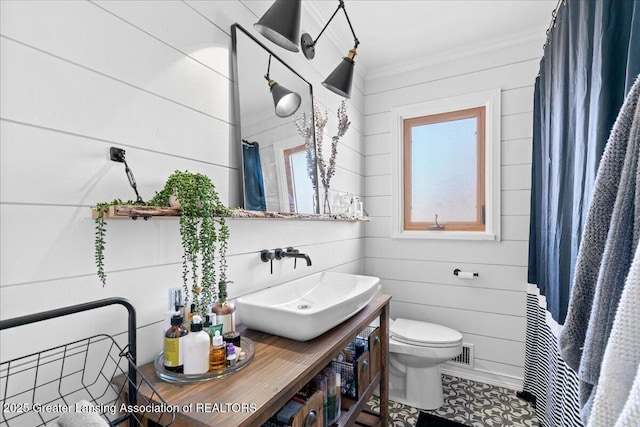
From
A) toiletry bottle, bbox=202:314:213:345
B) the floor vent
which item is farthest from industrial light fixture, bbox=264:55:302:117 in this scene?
the floor vent

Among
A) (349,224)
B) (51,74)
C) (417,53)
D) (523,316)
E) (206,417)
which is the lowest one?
(523,316)

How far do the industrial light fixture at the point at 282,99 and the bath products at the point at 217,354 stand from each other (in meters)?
1.14

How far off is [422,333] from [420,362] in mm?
188

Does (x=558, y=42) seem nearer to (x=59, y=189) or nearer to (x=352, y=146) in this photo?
(x=352, y=146)

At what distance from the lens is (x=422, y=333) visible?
6.93 ft

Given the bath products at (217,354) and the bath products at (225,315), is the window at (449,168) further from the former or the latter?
the bath products at (217,354)

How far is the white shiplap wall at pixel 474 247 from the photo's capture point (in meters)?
2.21

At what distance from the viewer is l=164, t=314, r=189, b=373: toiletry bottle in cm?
87

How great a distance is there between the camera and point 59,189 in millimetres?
799

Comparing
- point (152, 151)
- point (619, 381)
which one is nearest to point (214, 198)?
point (152, 151)

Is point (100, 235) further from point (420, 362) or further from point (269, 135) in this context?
point (420, 362)

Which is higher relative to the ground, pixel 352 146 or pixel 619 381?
pixel 352 146

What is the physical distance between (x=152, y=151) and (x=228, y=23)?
0.71 m

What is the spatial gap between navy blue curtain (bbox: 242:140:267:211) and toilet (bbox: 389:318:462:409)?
1350 mm
